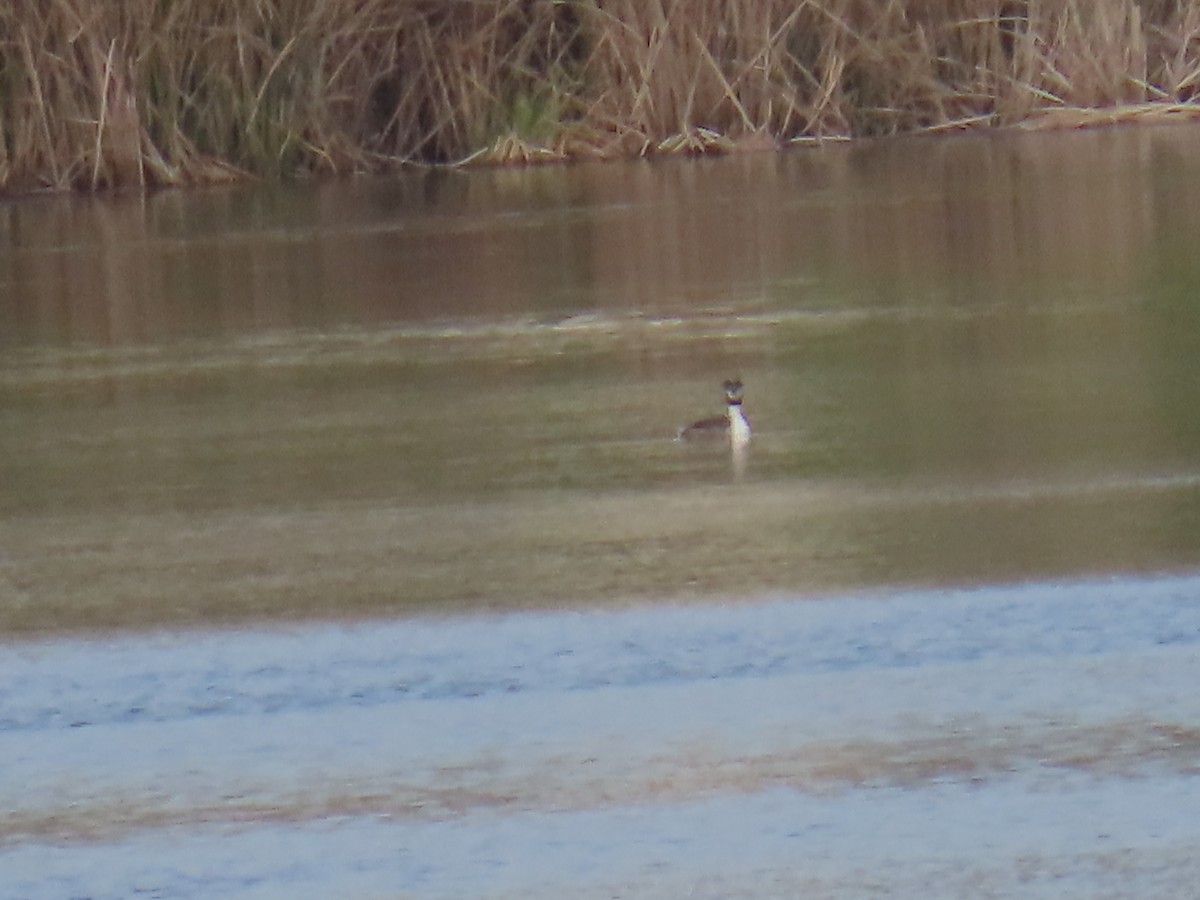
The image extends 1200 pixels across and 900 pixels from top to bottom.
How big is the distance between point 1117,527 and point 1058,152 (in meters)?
7.61

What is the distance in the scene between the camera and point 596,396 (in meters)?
6.98

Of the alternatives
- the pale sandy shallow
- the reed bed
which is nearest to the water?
the pale sandy shallow

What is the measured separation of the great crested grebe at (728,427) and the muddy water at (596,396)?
2.2 inches

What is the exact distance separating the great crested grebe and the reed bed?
7.13m

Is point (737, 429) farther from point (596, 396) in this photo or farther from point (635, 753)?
point (635, 753)

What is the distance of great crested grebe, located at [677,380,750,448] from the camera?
6.25m

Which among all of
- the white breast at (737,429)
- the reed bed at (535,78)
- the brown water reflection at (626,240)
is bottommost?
the white breast at (737,429)

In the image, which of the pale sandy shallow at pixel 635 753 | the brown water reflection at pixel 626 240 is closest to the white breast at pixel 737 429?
the pale sandy shallow at pixel 635 753

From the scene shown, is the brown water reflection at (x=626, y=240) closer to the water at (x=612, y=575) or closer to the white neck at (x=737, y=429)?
the water at (x=612, y=575)

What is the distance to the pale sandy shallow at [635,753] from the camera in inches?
141

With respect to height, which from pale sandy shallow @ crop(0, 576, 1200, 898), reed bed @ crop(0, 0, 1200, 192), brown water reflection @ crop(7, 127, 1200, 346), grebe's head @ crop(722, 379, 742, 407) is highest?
→ reed bed @ crop(0, 0, 1200, 192)

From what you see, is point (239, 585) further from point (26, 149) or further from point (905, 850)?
point (26, 149)

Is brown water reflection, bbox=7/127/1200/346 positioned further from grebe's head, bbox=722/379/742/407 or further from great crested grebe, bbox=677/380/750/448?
great crested grebe, bbox=677/380/750/448

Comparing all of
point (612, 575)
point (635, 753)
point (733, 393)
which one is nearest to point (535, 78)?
point (733, 393)
